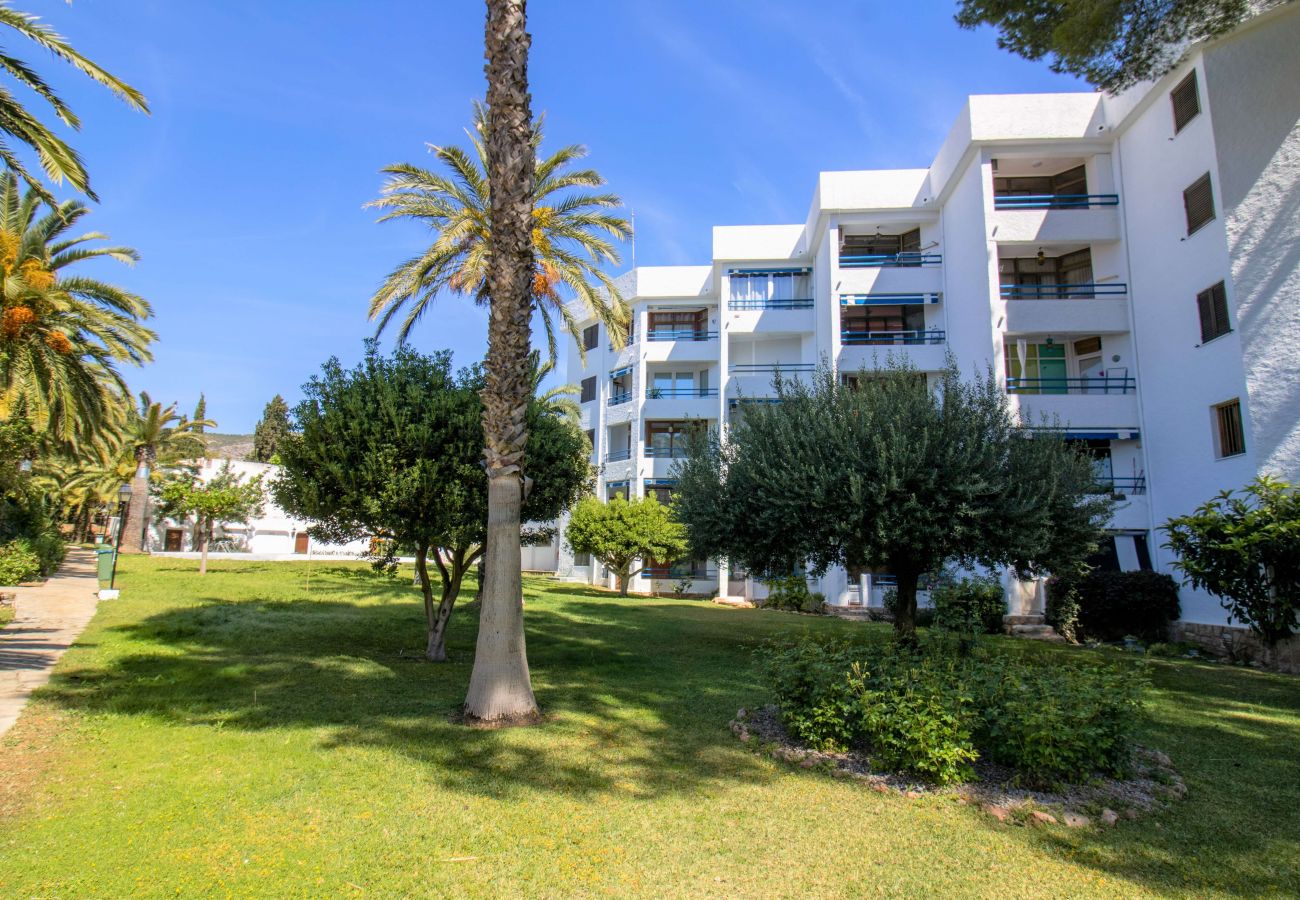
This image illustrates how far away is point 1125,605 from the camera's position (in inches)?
706

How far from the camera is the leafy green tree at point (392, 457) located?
407 inches

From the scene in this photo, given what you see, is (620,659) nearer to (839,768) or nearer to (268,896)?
(839,768)

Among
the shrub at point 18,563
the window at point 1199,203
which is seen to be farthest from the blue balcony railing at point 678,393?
the shrub at point 18,563

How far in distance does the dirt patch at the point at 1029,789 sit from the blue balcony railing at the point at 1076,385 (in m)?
15.6

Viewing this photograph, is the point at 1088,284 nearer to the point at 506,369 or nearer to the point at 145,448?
the point at 506,369

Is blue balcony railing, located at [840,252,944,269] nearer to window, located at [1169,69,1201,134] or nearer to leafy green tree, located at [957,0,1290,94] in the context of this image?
window, located at [1169,69,1201,134]

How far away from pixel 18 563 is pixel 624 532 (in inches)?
720

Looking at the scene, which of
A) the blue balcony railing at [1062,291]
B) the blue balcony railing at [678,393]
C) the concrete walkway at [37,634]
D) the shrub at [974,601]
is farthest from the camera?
the blue balcony railing at [678,393]

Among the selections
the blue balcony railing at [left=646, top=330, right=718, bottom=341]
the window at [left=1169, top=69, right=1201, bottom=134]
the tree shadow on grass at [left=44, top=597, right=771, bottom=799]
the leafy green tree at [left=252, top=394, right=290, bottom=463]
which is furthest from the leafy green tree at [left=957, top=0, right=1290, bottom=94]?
the leafy green tree at [left=252, top=394, right=290, bottom=463]

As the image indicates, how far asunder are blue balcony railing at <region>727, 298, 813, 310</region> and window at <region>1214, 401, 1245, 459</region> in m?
15.2

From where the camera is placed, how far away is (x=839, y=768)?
21.9ft

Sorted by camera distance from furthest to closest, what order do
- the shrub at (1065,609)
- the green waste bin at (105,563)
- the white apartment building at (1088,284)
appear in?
the shrub at (1065,609), the green waste bin at (105,563), the white apartment building at (1088,284)

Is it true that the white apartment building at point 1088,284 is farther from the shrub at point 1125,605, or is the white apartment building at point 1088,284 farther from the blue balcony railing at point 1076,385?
the shrub at point 1125,605

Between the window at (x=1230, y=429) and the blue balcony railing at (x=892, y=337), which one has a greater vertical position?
the blue balcony railing at (x=892, y=337)
